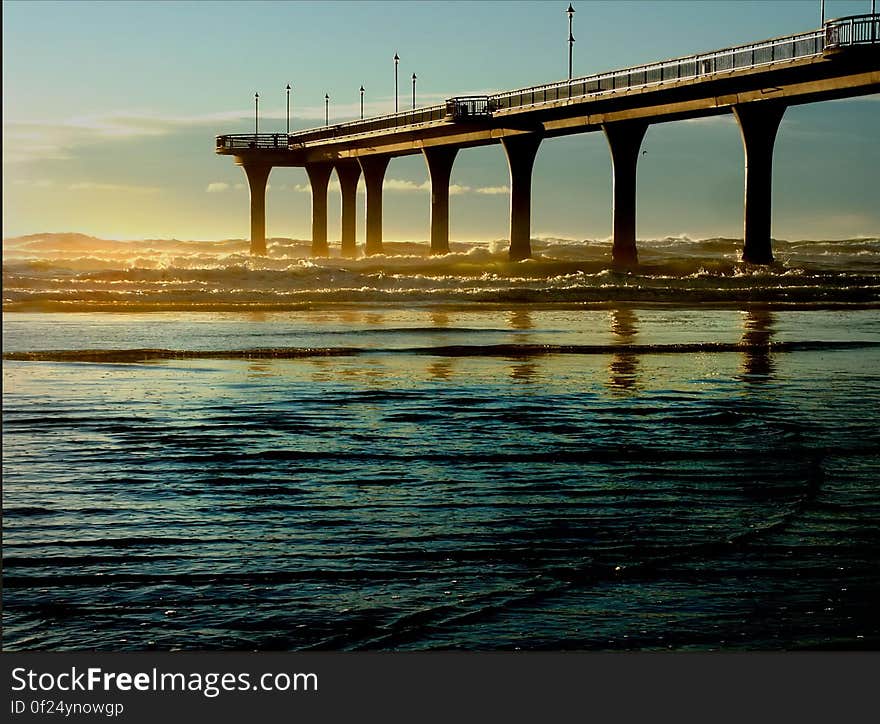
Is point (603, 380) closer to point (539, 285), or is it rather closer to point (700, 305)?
point (700, 305)

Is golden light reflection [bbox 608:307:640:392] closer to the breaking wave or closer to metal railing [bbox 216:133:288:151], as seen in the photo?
the breaking wave

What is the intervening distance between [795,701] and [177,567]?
135 inches

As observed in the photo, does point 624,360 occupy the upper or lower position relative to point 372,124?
lower

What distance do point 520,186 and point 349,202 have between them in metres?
37.3

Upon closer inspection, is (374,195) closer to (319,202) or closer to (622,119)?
(319,202)

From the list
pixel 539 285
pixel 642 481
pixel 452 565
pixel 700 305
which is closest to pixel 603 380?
pixel 642 481

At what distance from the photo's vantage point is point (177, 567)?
7.45 meters

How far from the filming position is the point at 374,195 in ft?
353

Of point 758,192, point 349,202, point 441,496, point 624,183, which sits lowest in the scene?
point 441,496

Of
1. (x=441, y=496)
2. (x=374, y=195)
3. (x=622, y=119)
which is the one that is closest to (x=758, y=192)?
(x=622, y=119)

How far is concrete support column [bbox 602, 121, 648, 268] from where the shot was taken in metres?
71.4

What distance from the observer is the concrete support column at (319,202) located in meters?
117

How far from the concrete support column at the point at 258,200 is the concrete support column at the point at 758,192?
5999cm

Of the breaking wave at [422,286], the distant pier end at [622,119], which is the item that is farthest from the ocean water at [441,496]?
the distant pier end at [622,119]
